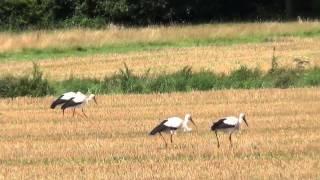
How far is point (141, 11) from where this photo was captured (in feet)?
205

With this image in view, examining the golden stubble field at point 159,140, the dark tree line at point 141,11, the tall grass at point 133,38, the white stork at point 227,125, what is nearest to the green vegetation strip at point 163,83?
the golden stubble field at point 159,140

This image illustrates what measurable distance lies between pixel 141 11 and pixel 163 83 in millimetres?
36072

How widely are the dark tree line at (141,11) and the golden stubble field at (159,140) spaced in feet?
112

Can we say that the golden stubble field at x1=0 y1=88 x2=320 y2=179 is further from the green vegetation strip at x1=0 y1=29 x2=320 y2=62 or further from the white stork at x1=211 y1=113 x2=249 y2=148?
the green vegetation strip at x1=0 y1=29 x2=320 y2=62

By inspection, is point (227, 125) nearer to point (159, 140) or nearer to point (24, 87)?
point (159, 140)

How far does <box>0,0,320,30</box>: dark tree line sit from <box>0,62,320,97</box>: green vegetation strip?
96.2ft

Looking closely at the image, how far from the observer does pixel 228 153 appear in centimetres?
1480

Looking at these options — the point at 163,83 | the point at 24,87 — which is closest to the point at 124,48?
the point at 163,83

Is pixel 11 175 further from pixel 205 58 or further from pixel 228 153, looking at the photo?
pixel 205 58

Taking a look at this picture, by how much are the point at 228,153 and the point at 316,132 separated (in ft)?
9.31

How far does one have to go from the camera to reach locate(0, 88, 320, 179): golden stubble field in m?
13.3

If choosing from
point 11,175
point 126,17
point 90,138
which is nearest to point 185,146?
point 90,138

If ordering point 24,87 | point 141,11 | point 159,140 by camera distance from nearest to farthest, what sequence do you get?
point 159,140, point 24,87, point 141,11

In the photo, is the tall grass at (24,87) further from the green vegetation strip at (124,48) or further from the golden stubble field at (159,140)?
the green vegetation strip at (124,48)
